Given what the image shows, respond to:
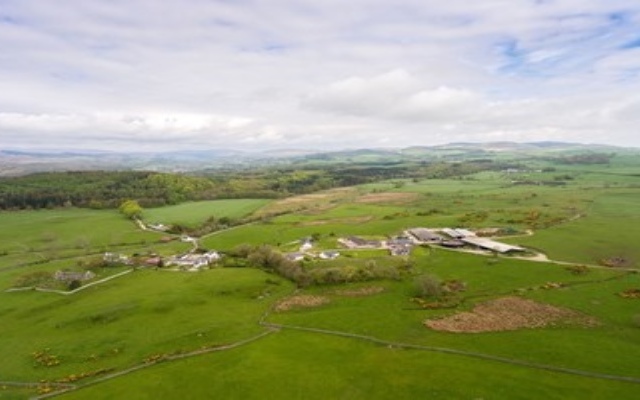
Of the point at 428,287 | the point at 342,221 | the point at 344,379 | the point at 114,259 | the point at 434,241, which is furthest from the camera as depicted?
the point at 342,221

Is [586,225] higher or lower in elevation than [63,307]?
higher

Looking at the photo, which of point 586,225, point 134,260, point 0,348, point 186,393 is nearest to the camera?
point 186,393

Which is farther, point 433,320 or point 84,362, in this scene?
point 433,320

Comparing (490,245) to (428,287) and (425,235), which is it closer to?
(425,235)

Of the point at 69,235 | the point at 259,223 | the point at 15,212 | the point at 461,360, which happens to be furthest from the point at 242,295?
the point at 15,212

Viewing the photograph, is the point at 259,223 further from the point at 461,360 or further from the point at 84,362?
the point at 461,360

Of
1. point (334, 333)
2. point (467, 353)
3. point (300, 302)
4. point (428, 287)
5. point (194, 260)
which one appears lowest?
point (194, 260)

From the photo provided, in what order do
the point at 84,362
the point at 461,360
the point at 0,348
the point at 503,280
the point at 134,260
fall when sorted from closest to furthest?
the point at 461,360
the point at 84,362
the point at 0,348
the point at 503,280
the point at 134,260

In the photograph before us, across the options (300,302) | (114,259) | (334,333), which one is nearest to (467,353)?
(334,333)
